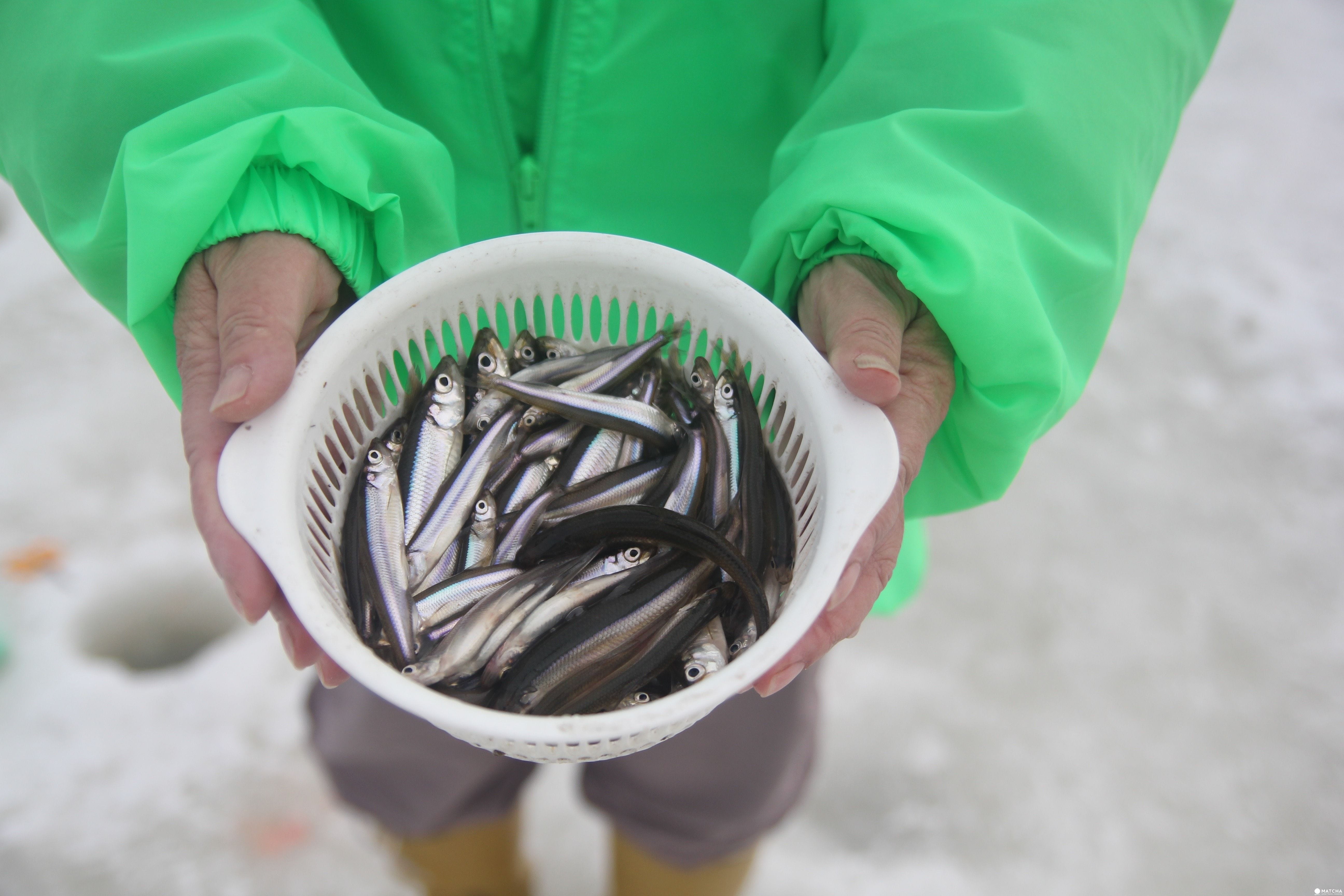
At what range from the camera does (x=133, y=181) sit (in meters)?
1.08

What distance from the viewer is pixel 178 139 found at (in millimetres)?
1135

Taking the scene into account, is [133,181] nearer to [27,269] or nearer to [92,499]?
[92,499]

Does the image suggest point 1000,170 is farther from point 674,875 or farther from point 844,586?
point 674,875

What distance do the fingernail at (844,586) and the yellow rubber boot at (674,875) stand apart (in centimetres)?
121

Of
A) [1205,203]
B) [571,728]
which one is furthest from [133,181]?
[1205,203]

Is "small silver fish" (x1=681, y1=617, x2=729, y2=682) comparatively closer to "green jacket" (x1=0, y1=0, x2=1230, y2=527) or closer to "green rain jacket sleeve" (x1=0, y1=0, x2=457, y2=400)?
"green jacket" (x1=0, y1=0, x2=1230, y2=527)

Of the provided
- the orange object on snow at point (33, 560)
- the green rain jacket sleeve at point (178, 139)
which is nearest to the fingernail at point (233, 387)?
the green rain jacket sleeve at point (178, 139)

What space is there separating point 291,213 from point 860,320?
854 millimetres

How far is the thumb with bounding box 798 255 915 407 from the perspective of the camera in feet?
3.48

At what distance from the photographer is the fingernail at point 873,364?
3.43 feet

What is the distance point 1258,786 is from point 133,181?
10.6 feet

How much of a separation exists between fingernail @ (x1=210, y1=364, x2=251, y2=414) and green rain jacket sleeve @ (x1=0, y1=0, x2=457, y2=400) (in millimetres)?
233

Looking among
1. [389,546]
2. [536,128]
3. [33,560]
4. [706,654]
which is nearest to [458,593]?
[389,546]

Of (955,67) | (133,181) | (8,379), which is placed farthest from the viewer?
(8,379)
